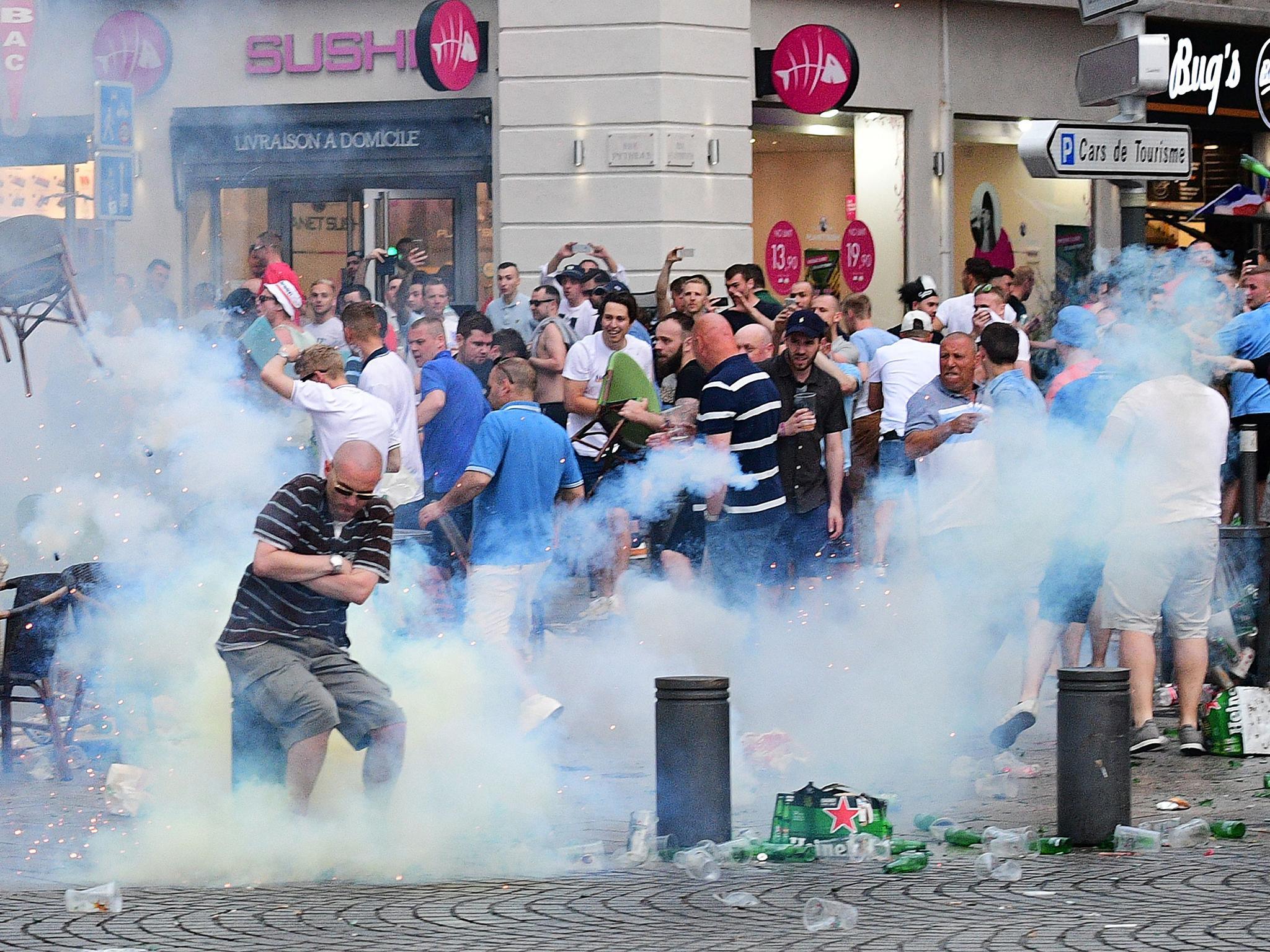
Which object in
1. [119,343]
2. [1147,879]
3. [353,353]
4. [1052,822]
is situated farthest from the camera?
[353,353]

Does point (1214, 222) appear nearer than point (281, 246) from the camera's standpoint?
No

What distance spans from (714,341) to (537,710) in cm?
204

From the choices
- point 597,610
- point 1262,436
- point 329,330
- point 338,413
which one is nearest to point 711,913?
point 597,610

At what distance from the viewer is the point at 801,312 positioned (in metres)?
9.73

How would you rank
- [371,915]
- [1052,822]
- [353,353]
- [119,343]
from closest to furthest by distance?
[371,915]
[1052,822]
[119,343]
[353,353]

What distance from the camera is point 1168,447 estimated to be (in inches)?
326

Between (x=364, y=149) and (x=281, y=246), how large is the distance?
4835 mm

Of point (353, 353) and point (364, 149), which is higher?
point (364, 149)

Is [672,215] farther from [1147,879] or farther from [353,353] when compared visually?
[1147,879]

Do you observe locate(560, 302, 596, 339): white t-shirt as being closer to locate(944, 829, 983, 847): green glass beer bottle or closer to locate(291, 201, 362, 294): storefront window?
locate(291, 201, 362, 294): storefront window

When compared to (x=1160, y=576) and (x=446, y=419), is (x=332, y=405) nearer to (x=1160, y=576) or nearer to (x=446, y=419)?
(x=446, y=419)

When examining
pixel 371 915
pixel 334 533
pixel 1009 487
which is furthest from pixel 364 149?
pixel 371 915

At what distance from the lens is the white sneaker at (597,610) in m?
9.06

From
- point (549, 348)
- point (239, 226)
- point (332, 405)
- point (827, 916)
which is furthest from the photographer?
point (239, 226)
